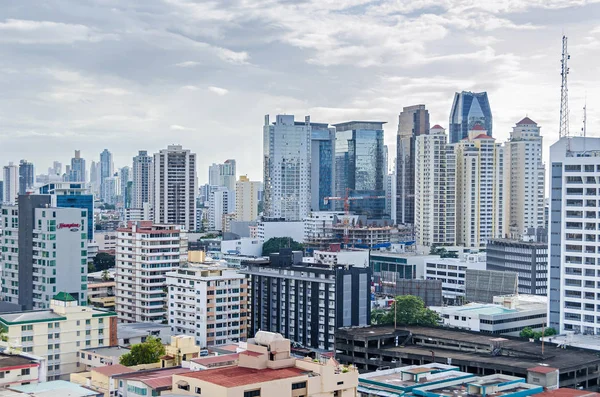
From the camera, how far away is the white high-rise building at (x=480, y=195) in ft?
296

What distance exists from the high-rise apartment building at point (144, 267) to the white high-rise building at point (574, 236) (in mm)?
20837

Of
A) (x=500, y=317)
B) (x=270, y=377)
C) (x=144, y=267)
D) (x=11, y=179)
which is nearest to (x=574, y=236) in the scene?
(x=500, y=317)

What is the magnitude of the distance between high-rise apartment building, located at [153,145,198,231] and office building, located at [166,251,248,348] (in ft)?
178

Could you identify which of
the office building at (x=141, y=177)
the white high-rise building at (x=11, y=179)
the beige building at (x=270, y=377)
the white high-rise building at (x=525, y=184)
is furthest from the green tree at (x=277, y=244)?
the white high-rise building at (x=11, y=179)

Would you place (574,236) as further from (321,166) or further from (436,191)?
(321,166)

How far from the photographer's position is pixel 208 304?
4181 centimetres

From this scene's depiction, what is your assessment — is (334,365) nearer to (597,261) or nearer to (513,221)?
(597,261)

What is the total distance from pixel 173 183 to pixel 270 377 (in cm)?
7694

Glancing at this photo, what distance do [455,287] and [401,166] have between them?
214 ft

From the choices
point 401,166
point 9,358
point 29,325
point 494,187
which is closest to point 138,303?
point 29,325

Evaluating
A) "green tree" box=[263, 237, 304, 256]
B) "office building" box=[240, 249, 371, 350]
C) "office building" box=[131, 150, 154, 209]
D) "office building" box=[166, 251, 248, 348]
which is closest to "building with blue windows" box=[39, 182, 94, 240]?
"green tree" box=[263, 237, 304, 256]

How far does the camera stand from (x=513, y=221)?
310ft

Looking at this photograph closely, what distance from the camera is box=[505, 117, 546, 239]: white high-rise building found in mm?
93438

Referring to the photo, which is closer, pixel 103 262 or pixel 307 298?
pixel 307 298
